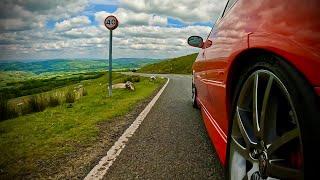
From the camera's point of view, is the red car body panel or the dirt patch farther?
the dirt patch

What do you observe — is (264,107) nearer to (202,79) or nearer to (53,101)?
(202,79)

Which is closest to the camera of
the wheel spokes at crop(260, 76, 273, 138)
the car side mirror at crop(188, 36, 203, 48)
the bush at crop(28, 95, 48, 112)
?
the wheel spokes at crop(260, 76, 273, 138)

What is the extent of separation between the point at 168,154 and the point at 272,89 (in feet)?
9.39

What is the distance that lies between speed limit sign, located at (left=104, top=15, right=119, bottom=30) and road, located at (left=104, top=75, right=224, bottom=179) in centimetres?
711

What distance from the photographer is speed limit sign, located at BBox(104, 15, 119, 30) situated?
1394 centimetres

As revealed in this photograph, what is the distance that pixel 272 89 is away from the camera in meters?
2.22

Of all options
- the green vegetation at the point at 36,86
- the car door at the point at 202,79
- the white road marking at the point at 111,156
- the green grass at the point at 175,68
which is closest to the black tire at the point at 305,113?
the white road marking at the point at 111,156

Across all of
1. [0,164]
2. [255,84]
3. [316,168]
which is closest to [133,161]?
[0,164]

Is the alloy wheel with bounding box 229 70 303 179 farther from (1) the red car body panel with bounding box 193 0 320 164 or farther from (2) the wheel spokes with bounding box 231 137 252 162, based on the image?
(1) the red car body panel with bounding box 193 0 320 164

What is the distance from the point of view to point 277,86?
2129 millimetres

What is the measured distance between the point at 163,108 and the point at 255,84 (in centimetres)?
735

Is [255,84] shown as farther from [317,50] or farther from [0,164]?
[0,164]

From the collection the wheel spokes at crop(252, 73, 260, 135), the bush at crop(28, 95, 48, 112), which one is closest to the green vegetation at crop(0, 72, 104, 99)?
the bush at crop(28, 95, 48, 112)

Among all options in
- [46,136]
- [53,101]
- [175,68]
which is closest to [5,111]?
[53,101]
